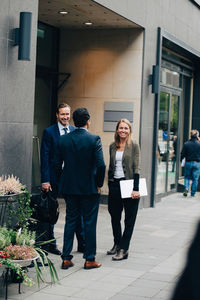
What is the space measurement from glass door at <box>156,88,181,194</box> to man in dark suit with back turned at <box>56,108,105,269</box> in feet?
25.6

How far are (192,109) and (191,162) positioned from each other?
3350 mm

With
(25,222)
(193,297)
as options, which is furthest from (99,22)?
(193,297)

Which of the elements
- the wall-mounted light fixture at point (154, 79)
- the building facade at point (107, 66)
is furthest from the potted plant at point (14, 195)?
the wall-mounted light fixture at point (154, 79)

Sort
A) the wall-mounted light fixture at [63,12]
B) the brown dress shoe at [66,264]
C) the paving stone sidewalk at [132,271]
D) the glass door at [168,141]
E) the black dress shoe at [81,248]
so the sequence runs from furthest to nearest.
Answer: the glass door at [168,141], the wall-mounted light fixture at [63,12], the black dress shoe at [81,248], the brown dress shoe at [66,264], the paving stone sidewalk at [132,271]

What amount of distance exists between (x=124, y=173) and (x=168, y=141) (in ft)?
26.7

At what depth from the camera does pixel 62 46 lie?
12.9 m

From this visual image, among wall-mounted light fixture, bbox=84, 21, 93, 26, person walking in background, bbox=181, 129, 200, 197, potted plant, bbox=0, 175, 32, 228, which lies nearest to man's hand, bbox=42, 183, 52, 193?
→ potted plant, bbox=0, 175, 32, 228

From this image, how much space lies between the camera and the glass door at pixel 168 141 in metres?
14.6

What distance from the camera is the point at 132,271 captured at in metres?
6.77

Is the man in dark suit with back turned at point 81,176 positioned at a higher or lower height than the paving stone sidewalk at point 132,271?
higher

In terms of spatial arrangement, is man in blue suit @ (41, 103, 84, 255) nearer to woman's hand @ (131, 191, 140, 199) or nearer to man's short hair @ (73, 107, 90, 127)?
man's short hair @ (73, 107, 90, 127)

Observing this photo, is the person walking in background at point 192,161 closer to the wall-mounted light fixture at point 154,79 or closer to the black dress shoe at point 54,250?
the wall-mounted light fixture at point 154,79

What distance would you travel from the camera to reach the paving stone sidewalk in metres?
5.73

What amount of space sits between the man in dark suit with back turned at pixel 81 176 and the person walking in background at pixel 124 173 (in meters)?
0.69
